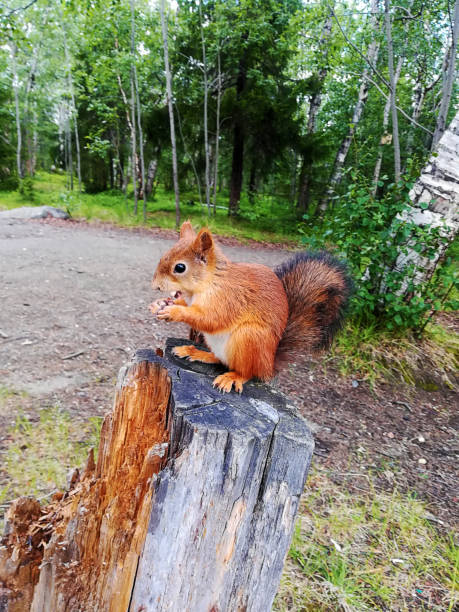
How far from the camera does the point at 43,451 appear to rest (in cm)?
171

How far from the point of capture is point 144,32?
8.52 m

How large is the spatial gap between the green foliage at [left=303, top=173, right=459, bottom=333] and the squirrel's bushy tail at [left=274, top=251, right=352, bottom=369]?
119 centimetres

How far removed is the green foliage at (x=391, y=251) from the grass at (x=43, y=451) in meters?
2.01

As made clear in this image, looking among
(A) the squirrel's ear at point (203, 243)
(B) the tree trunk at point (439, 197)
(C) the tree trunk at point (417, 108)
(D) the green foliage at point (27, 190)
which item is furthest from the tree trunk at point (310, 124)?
(A) the squirrel's ear at point (203, 243)

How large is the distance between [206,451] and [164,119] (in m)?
10.2

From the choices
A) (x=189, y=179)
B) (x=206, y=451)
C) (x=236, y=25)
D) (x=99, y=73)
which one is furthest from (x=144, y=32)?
(x=206, y=451)

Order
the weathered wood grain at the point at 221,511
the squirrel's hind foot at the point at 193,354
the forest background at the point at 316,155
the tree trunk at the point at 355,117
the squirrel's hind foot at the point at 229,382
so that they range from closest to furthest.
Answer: the weathered wood grain at the point at 221,511, the squirrel's hind foot at the point at 229,382, the squirrel's hind foot at the point at 193,354, the forest background at the point at 316,155, the tree trunk at the point at 355,117

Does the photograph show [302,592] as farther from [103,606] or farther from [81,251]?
[81,251]

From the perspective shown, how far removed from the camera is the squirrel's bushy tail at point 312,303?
1.33m

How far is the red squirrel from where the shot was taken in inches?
47.0

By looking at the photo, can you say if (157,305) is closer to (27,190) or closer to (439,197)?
(439,197)

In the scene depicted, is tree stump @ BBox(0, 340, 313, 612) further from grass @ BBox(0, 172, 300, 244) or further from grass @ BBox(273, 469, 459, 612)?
grass @ BBox(0, 172, 300, 244)

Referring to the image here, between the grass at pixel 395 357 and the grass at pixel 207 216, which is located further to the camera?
the grass at pixel 207 216

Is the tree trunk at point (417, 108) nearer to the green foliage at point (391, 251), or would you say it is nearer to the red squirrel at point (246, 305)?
the green foliage at point (391, 251)
